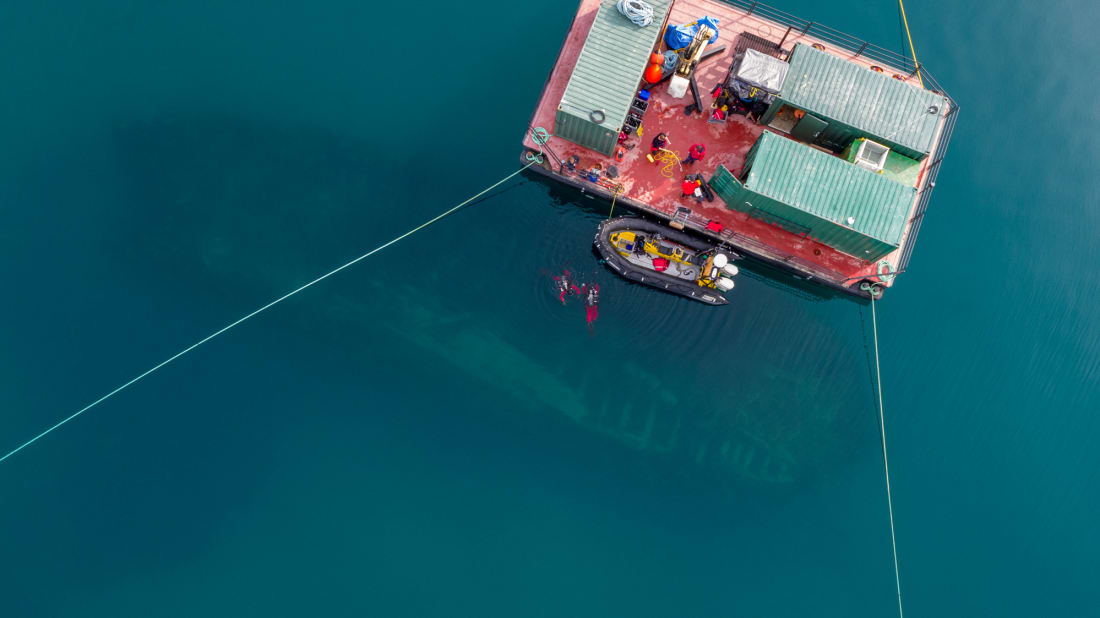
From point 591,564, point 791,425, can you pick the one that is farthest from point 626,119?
point 591,564

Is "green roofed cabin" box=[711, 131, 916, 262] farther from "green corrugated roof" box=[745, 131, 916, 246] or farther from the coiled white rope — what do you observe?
the coiled white rope

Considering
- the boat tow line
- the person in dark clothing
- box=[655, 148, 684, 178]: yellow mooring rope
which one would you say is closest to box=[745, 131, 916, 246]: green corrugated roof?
box=[655, 148, 684, 178]: yellow mooring rope

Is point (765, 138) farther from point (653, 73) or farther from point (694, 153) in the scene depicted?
point (653, 73)

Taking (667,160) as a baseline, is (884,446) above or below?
below

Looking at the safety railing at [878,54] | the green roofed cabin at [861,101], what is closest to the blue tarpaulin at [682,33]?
the safety railing at [878,54]

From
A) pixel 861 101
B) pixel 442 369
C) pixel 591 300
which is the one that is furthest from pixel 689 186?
pixel 442 369

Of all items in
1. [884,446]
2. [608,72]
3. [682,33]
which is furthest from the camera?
[884,446]

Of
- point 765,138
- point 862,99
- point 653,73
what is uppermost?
point 862,99
